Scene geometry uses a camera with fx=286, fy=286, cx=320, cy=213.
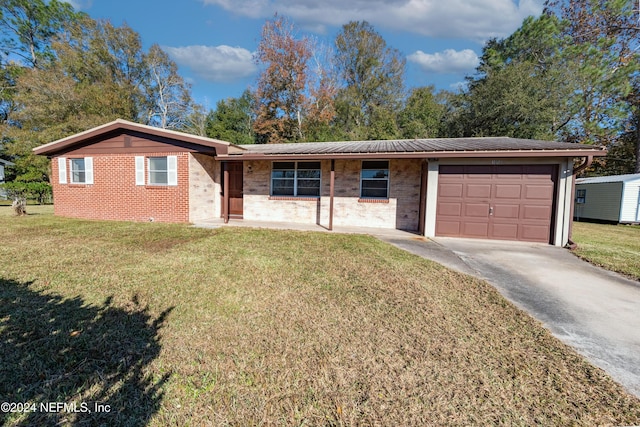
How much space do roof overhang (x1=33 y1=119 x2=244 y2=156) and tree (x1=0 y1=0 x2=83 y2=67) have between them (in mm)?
26060

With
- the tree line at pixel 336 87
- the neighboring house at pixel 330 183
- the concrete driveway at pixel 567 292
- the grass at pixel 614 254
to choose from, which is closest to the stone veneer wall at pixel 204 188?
the neighboring house at pixel 330 183

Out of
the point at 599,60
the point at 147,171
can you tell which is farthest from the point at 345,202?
the point at 599,60

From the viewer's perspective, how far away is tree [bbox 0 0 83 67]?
1040 inches

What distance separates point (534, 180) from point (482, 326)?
647 centimetres

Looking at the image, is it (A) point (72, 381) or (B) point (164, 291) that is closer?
(A) point (72, 381)

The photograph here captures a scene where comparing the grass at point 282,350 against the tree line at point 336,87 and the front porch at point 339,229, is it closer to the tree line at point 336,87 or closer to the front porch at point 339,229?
the front porch at point 339,229

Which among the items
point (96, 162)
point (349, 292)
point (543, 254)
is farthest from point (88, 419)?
point (96, 162)

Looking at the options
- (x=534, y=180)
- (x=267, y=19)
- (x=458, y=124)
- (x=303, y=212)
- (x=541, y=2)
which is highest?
(x=541, y=2)

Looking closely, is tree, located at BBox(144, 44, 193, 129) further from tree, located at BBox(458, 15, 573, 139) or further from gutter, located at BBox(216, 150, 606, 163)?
tree, located at BBox(458, 15, 573, 139)

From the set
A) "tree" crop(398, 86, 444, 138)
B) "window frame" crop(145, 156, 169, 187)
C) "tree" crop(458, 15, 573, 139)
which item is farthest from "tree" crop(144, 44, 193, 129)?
"tree" crop(458, 15, 573, 139)

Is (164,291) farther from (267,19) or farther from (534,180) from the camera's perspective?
(267,19)

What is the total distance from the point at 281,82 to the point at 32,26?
85.6 feet

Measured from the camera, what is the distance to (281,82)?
75.3 feet

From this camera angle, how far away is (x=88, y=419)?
75.0 inches
